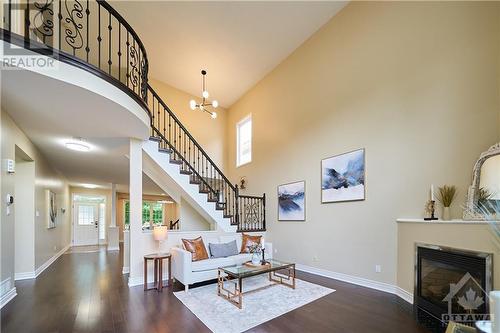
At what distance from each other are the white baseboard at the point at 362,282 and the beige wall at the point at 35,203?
17.3 ft

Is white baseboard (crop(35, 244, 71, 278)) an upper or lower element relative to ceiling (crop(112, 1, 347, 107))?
lower

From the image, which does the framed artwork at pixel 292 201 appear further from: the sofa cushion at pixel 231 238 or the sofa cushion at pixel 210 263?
the sofa cushion at pixel 210 263

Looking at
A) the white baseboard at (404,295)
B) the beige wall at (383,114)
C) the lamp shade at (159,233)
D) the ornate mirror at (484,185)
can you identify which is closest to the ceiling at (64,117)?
the lamp shade at (159,233)

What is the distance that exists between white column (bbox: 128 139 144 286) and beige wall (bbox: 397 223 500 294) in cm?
444

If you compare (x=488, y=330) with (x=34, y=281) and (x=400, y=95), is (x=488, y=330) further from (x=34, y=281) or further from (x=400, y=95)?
(x=34, y=281)

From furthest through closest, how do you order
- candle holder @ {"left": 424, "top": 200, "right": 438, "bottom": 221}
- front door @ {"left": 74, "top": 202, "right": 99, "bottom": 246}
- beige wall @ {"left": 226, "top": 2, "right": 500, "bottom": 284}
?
1. front door @ {"left": 74, "top": 202, "right": 99, "bottom": 246}
2. candle holder @ {"left": 424, "top": 200, "right": 438, "bottom": 221}
3. beige wall @ {"left": 226, "top": 2, "right": 500, "bottom": 284}

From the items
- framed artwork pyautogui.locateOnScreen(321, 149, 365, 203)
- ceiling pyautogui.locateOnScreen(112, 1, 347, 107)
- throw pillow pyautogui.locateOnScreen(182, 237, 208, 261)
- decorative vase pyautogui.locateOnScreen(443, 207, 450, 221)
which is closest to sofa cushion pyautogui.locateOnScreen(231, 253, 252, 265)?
throw pillow pyautogui.locateOnScreen(182, 237, 208, 261)

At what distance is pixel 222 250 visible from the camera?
5.15 meters

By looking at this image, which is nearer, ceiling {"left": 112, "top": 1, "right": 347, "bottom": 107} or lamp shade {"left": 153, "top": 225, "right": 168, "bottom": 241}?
lamp shade {"left": 153, "top": 225, "right": 168, "bottom": 241}

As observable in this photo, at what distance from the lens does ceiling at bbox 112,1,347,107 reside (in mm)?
5211

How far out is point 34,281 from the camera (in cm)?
499

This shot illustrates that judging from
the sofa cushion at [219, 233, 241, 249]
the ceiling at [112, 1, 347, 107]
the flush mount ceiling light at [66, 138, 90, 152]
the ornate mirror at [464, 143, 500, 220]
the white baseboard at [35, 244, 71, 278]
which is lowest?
the white baseboard at [35, 244, 71, 278]

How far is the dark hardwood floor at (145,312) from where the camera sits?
2959 mm

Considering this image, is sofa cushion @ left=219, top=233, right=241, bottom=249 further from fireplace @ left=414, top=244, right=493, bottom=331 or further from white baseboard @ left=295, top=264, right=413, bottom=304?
fireplace @ left=414, top=244, right=493, bottom=331
